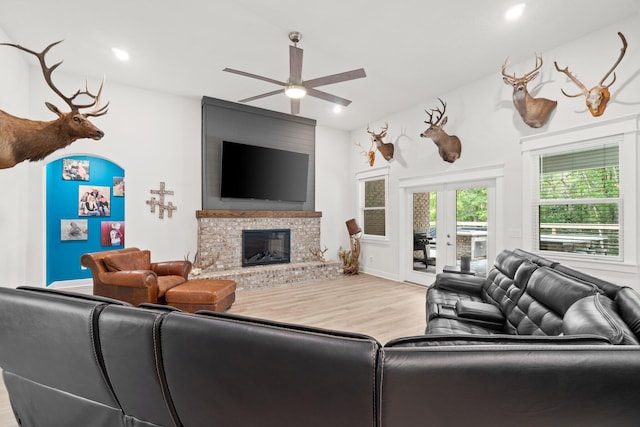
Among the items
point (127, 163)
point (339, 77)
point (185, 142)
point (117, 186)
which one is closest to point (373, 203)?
point (339, 77)

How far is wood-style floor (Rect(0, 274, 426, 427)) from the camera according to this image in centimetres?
351

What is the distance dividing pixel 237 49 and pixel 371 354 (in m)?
4.05

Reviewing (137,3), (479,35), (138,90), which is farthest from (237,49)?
(479,35)

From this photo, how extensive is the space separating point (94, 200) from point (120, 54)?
307cm

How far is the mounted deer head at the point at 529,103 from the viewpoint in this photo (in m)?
3.72

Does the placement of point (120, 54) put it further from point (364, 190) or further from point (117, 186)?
point (364, 190)

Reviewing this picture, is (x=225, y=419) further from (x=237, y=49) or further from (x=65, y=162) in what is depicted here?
(x=65, y=162)

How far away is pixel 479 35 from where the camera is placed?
346 centimetres

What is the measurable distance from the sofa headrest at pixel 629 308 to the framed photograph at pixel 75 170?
23.8 feet

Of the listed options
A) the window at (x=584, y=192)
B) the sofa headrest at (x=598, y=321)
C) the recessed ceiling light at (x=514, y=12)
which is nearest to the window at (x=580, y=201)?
the window at (x=584, y=192)

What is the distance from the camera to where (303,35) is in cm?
349

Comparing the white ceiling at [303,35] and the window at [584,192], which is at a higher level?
the white ceiling at [303,35]

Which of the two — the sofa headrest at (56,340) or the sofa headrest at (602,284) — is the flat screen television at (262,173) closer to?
the sofa headrest at (56,340)

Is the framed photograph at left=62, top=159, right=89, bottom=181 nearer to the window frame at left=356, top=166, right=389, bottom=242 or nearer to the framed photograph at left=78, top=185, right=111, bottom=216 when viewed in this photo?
the framed photograph at left=78, top=185, right=111, bottom=216
